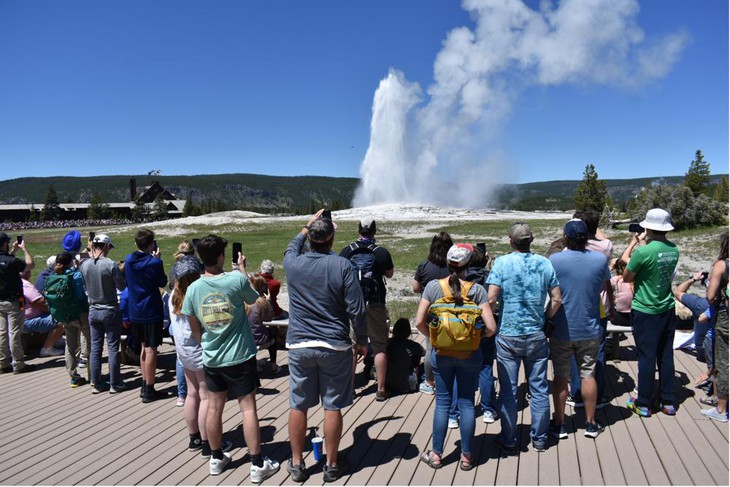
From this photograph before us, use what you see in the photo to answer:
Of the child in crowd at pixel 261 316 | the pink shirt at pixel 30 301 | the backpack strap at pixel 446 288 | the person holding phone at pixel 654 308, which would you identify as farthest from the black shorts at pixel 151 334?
the person holding phone at pixel 654 308

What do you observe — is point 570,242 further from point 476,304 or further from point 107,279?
point 107,279

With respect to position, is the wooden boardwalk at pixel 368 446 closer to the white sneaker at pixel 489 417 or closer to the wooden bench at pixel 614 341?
the white sneaker at pixel 489 417

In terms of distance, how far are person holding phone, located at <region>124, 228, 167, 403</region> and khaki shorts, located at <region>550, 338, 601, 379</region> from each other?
426 cm

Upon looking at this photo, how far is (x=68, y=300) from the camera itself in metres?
6.32

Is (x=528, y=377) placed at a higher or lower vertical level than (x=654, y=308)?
lower

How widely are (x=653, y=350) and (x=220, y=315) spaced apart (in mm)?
4100

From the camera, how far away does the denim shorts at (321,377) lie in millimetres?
3826

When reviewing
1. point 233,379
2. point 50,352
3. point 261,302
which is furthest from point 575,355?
point 50,352

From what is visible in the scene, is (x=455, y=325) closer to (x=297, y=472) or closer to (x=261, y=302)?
(x=297, y=472)

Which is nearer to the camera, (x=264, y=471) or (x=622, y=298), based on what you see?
(x=264, y=471)

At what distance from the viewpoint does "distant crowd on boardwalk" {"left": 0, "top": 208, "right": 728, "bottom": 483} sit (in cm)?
387

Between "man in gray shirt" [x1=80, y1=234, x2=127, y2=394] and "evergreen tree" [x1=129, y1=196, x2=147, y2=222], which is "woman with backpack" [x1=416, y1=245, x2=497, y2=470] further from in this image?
"evergreen tree" [x1=129, y1=196, x2=147, y2=222]

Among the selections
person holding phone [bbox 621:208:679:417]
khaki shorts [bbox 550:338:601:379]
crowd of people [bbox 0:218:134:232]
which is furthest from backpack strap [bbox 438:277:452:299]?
crowd of people [bbox 0:218:134:232]

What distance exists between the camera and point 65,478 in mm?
4215
